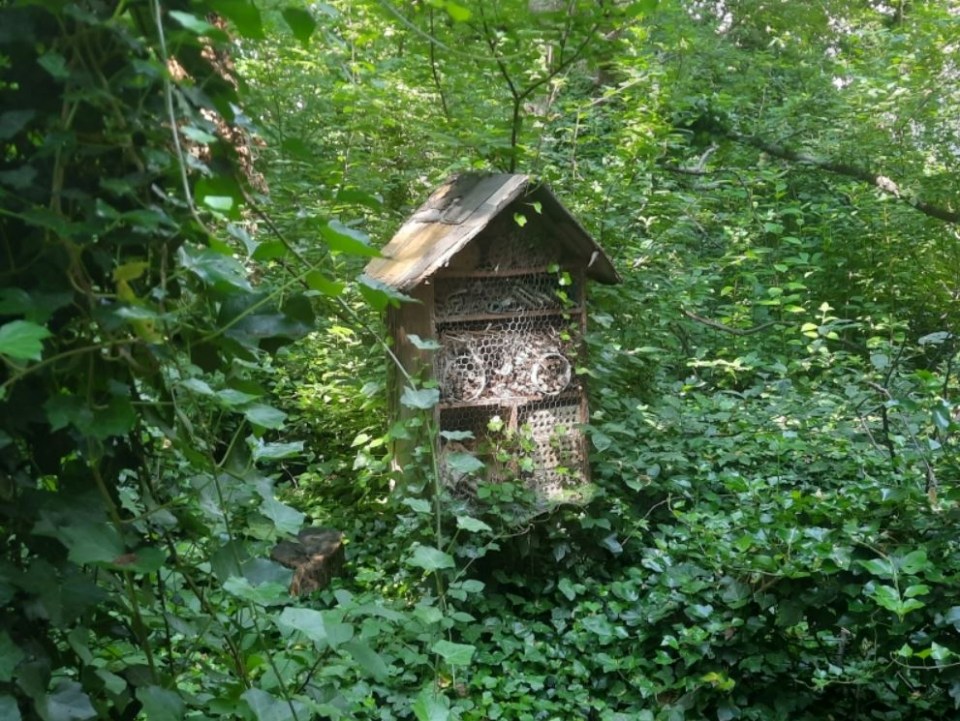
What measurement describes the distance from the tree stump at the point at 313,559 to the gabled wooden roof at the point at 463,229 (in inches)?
50.4

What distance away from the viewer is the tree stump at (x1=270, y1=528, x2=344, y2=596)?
15.6 ft

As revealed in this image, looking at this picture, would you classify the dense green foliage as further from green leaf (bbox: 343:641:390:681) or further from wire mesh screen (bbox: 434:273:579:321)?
wire mesh screen (bbox: 434:273:579:321)

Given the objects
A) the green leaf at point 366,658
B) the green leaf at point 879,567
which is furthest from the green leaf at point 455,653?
the green leaf at point 879,567

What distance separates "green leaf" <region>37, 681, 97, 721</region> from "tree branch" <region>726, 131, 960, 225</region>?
6.25 metres

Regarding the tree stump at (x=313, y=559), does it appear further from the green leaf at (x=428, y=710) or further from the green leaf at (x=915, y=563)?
the green leaf at (x=428, y=710)

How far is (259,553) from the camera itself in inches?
77.7

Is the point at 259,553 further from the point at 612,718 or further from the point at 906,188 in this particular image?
the point at 906,188

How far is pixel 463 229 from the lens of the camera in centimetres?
442

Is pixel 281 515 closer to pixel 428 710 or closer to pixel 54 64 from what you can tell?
pixel 428 710

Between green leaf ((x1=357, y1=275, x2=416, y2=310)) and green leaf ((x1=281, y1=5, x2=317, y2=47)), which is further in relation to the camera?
green leaf ((x1=357, y1=275, x2=416, y2=310))

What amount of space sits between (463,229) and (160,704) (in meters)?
3.16

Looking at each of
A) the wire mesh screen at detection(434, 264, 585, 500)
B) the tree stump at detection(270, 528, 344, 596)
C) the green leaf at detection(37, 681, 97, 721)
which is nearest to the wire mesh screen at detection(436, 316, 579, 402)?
the wire mesh screen at detection(434, 264, 585, 500)

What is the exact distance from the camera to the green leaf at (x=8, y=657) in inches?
50.3

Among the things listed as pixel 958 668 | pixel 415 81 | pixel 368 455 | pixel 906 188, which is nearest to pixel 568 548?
pixel 368 455
